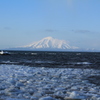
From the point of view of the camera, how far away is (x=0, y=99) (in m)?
7.84

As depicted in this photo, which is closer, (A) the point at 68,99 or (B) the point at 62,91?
(A) the point at 68,99

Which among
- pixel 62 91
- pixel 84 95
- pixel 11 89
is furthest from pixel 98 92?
pixel 11 89

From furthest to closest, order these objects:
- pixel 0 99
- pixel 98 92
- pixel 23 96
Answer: pixel 98 92, pixel 23 96, pixel 0 99

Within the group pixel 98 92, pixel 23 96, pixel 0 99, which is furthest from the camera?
pixel 98 92

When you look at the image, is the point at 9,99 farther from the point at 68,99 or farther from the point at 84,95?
the point at 84,95

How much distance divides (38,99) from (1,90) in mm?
2232

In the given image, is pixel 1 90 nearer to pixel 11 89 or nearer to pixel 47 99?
pixel 11 89

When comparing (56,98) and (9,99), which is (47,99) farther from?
(9,99)

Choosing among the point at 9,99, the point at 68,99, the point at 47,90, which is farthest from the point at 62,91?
the point at 9,99

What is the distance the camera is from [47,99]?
7977 millimetres

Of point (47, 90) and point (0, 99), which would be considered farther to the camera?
point (47, 90)

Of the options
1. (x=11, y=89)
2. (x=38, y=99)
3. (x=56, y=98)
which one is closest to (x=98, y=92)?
(x=56, y=98)

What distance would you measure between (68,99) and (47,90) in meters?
1.75

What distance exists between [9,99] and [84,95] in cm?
307
